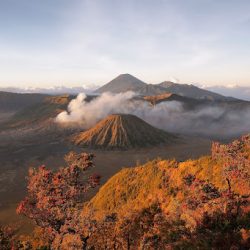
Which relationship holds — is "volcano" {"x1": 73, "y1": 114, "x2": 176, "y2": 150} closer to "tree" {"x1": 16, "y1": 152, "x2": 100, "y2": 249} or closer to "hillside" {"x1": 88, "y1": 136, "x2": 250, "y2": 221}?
"hillside" {"x1": 88, "y1": 136, "x2": 250, "y2": 221}

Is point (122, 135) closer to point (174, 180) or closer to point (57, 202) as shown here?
point (174, 180)

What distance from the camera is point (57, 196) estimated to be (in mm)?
22922

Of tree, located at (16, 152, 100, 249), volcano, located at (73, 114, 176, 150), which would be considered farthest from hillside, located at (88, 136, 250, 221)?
volcano, located at (73, 114, 176, 150)

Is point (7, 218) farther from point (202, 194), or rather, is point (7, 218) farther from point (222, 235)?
point (222, 235)

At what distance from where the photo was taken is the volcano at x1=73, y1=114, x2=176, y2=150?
136 metres

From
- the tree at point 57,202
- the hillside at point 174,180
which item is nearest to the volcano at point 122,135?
the hillside at point 174,180

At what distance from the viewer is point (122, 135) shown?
463 ft

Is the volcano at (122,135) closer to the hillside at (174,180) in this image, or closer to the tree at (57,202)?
the hillside at (174,180)

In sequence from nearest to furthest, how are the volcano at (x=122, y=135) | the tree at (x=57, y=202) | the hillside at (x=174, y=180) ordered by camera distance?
1. the tree at (x=57, y=202)
2. the hillside at (x=174, y=180)
3. the volcano at (x=122, y=135)

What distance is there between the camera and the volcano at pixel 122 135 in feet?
447

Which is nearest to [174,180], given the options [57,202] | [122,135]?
[57,202]

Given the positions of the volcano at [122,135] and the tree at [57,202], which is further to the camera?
the volcano at [122,135]

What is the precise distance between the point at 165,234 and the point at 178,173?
22.2m

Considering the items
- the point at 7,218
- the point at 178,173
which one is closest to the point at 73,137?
the point at 7,218
